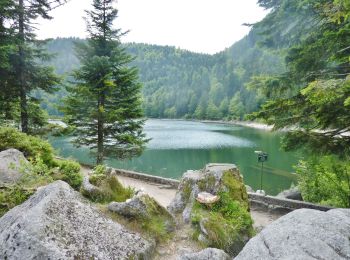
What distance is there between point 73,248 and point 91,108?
11281 mm

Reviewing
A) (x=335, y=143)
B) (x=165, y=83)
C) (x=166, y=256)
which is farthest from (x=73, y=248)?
(x=165, y=83)

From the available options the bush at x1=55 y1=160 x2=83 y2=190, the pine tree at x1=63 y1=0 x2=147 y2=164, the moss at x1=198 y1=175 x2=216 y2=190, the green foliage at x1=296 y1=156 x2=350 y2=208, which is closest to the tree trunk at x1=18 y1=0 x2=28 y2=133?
the pine tree at x1=63 y1=0 x2=147 y2=164

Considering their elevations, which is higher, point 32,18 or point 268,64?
point 268,64

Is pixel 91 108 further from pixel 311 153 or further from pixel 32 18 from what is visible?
pixel 311 153

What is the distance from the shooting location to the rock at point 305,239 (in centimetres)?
316

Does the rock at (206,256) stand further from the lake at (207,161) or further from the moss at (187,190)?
the lake at (207,161)

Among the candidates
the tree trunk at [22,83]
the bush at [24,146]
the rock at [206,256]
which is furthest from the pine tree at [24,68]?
the rock at [206,256]

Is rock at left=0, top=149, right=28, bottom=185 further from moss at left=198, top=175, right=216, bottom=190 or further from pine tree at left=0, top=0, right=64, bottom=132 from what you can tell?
pine tree at left=0, top=0, right=64, bottom=132

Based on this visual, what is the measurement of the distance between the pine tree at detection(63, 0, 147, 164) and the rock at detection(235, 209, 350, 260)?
36.0 ft

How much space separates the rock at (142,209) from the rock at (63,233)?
0.45m

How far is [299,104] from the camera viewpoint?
23.5ft

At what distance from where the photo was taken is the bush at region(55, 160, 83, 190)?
22.4 ft

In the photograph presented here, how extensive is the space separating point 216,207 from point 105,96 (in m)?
10.2

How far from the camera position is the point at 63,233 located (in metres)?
3.61
